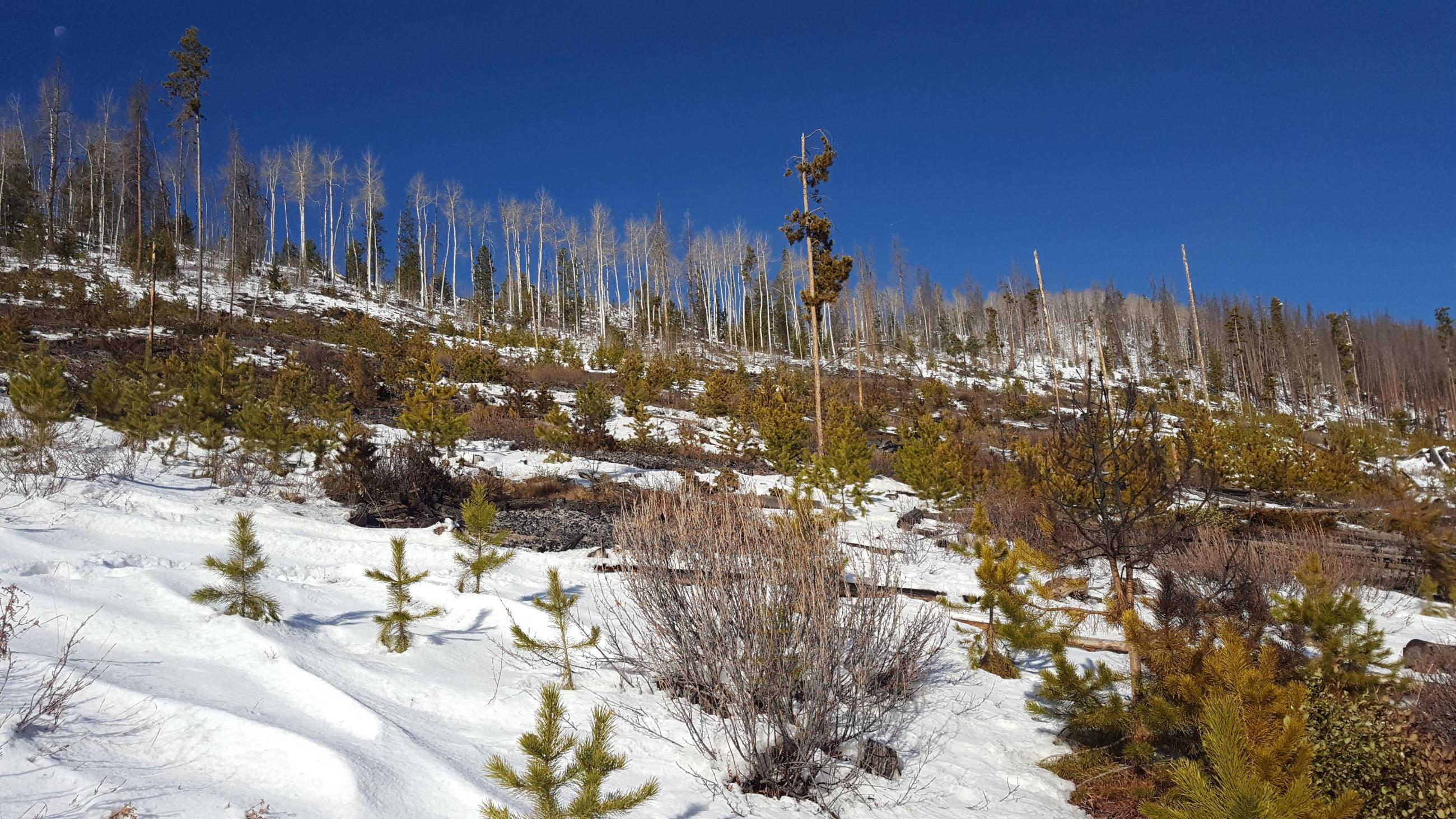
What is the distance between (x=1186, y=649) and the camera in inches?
145

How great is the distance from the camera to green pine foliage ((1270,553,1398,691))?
11.7ft

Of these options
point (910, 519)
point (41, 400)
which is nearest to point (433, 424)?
point (41, 400)

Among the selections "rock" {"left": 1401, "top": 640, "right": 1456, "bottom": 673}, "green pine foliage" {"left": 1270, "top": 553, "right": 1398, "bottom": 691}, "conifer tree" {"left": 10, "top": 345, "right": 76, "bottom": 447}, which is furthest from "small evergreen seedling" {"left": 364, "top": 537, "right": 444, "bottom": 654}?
"rock" {"left": 1401, "top": 640, "right": 1456, "bottom": 673}

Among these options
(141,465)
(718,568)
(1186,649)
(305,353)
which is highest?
(305,353)

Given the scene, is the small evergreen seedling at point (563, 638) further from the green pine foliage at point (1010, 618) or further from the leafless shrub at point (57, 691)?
the green pine foliage at point (1010, 618)

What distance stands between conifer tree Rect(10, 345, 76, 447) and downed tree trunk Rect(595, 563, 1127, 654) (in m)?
6.59

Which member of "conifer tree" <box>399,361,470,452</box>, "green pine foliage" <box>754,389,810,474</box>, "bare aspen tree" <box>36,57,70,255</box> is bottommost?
"green pine foliage" <box>754,389,810,474</box>

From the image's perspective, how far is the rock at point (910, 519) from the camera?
33.9 feet

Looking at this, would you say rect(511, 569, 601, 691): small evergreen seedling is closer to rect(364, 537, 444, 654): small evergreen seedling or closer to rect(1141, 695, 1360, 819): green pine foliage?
rect(364, 537, 444, 654): small evergreen seedling

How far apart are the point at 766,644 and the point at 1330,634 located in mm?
3481

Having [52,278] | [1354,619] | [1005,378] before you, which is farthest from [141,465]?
[1005,378]

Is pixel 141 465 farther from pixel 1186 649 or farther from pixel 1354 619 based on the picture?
pixel 1354 619

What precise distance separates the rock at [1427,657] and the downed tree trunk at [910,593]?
1.71 metres

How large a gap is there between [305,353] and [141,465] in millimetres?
11626
